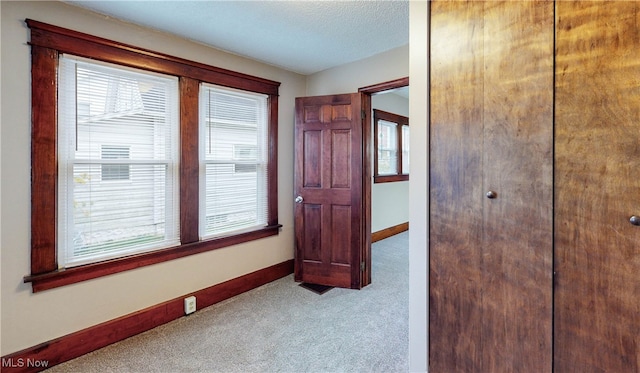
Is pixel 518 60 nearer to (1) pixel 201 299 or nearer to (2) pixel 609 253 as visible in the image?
(2) pixel 609 253

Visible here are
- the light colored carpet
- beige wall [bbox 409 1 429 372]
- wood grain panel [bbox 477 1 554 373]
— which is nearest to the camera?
wood grain panel [bbox 477 1 554 373]

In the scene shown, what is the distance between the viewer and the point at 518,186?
1.31 m

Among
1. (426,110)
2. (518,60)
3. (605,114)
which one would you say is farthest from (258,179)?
(605,114)

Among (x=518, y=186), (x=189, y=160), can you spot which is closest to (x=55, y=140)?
(x=189, y=160)

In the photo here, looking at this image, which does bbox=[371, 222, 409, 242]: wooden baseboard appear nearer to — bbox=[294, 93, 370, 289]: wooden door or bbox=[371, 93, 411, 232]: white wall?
bbox=[371, 93, 411, 232]: white wall

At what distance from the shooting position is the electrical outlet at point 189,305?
8.29 ft

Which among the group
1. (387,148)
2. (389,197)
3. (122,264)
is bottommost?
(122,264)

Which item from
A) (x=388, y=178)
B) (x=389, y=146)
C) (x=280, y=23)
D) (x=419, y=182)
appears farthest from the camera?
(x=389, y=146)

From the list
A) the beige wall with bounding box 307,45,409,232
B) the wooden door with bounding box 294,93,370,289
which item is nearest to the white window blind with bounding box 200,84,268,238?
the wooden door with bounding box 294,93,370,289

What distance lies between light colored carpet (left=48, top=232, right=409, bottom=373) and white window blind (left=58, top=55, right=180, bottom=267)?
0.72m

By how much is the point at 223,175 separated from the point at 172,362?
5.25 feet

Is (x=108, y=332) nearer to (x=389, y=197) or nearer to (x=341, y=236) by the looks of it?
(x=341, y=236)

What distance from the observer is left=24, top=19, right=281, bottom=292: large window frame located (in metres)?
1.87

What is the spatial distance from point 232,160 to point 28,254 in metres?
1.62
